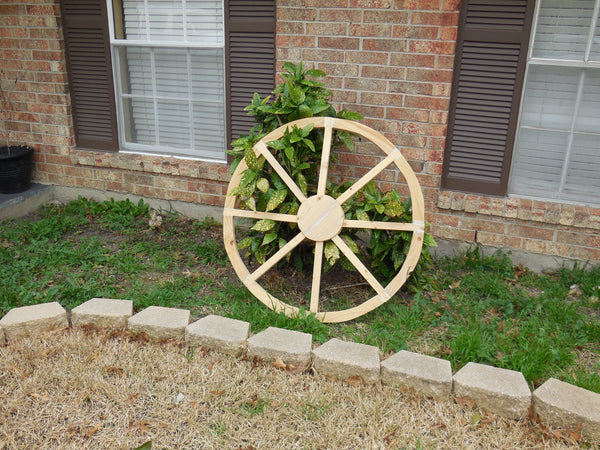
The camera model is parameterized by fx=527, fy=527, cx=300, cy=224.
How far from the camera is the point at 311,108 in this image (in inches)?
140

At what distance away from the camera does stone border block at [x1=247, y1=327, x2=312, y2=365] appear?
3037 mm

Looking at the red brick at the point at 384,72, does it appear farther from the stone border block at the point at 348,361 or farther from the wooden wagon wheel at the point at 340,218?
the stone border block at the point at 348,361

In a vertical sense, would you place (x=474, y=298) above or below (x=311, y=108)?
below

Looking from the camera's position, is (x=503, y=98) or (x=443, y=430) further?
(x=503, y=98)

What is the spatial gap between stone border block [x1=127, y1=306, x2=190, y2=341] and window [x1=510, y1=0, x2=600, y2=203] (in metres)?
2.70

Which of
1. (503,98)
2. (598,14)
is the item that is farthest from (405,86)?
(598,14)

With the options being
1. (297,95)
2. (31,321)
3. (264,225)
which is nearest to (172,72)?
(297,95)

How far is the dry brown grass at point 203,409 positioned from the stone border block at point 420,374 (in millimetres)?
55

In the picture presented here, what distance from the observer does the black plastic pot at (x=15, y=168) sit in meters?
4.96

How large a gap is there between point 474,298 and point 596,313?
0.79m

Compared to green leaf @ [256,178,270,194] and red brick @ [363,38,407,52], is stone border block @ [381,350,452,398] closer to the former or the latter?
green leaf @ [256,178,270,194]

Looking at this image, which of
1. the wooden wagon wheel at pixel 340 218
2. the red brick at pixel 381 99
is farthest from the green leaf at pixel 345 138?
the red brick at pixel 381 99

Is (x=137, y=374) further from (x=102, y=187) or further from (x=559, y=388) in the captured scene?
(x=102, y=187)

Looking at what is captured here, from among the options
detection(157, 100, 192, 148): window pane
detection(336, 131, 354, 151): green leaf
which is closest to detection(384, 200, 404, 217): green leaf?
detection(336, 131, 354, 151): green leaf
